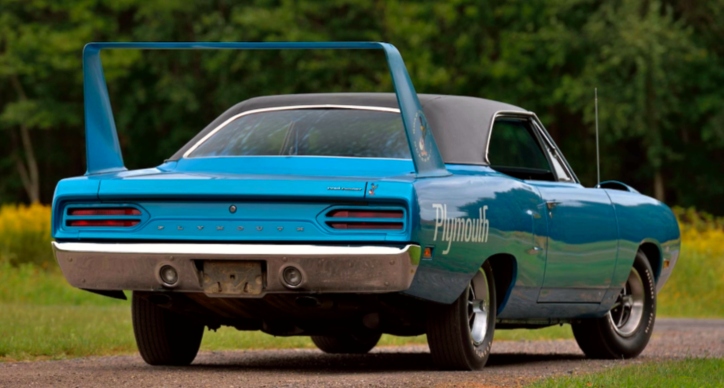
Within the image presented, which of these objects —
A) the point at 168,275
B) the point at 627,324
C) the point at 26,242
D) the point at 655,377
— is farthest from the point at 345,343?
the point at 26,242

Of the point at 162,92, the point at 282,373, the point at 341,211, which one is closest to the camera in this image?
the point at 341,211

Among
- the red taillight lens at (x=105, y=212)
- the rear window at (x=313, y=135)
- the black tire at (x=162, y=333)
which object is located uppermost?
the rear window at (x=313, y=135)

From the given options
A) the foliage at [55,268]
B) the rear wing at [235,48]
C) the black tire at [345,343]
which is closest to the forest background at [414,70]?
the foliage at [55,268]

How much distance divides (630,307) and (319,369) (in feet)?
9.15

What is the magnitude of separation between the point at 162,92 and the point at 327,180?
44.7m

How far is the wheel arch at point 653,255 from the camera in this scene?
10984mm

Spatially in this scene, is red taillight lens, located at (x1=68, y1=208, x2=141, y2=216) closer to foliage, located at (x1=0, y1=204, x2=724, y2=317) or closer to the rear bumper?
the rear bumper

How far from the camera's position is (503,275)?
9016 mm

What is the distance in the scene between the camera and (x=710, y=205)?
44750 mm

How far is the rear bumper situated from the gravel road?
1.53ft

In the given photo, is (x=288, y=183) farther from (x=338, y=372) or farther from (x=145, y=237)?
(x=338, y=372)

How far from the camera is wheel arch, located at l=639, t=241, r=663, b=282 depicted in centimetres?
1098

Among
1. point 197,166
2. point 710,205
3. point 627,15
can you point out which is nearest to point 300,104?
point 197,166

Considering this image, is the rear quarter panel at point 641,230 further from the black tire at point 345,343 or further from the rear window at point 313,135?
the rear window at point 313,135
